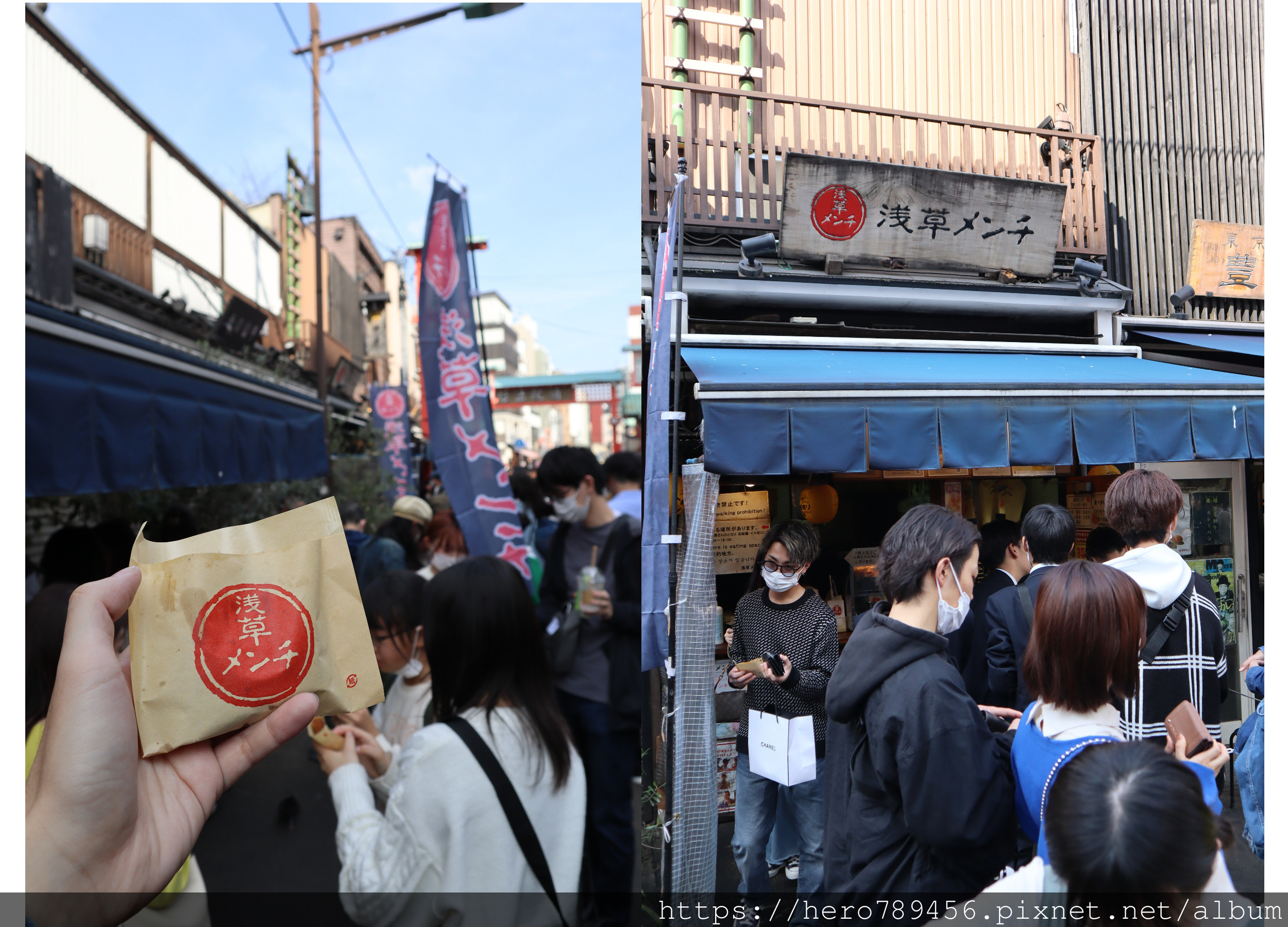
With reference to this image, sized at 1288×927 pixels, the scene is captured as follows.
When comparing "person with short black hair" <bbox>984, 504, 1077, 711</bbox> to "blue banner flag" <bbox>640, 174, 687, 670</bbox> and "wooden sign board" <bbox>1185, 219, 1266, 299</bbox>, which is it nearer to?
"blue banner flag" <bbox>640, 174, 687, 670</bbox>

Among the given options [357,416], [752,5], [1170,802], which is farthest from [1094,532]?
[357,416]

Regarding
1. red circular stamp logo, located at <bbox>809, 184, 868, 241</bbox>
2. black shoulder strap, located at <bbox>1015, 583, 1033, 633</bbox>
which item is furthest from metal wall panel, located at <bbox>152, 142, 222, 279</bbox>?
black shoulder strap, located at <bbox>1015, 583, 1033, 633</bbox>

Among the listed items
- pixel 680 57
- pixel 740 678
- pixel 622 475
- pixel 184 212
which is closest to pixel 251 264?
pixel 184 212

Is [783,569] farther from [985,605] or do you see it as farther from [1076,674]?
[1076,674]

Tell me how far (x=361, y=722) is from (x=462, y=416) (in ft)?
7.32

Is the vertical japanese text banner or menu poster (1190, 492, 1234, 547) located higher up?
the vertical japanese text banner

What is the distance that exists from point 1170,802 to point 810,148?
314 cm

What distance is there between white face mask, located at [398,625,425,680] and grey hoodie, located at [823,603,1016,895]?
1.54 metres

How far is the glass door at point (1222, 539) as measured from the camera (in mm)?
3977

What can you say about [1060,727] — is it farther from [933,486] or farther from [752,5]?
[752,5]

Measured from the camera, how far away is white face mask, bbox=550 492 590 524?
361 centimetres

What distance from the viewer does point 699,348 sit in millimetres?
3326

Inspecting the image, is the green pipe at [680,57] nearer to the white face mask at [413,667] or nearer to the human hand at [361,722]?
the white face mask at [413,667]

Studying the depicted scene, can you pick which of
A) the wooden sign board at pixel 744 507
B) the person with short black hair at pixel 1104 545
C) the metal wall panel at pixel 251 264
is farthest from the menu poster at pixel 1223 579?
the metal wall panel at pixel 251 264
